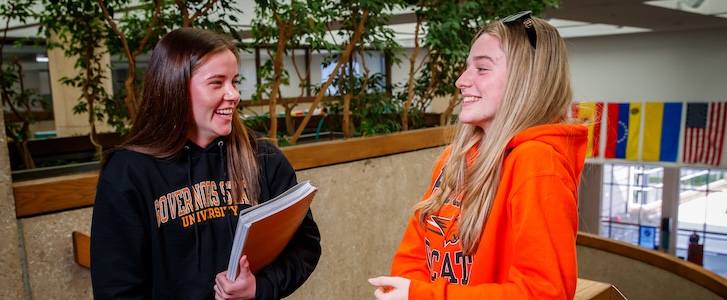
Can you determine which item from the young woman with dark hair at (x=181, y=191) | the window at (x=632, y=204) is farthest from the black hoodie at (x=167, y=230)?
the window at (x=632, y=204)

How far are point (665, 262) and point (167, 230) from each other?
4.45 m

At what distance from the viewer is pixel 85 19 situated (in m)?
3.21

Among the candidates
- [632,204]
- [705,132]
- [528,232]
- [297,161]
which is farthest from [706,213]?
[528,232]

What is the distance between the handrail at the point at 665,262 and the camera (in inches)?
162

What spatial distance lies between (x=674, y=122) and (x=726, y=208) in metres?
3.55

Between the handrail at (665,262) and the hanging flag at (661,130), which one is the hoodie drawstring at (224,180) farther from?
the hanging flag at (661,130)

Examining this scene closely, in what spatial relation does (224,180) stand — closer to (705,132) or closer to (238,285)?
(238,285)

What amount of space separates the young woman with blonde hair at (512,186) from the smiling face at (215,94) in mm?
551

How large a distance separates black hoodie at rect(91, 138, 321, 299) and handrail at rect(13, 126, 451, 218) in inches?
33.3

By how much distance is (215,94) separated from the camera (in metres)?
1.39

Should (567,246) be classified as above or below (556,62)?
below

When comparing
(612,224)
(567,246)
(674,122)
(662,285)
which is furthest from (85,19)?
(612,224)

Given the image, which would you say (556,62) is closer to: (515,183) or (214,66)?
(515,183)

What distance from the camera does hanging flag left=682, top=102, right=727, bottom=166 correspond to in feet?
34.0
